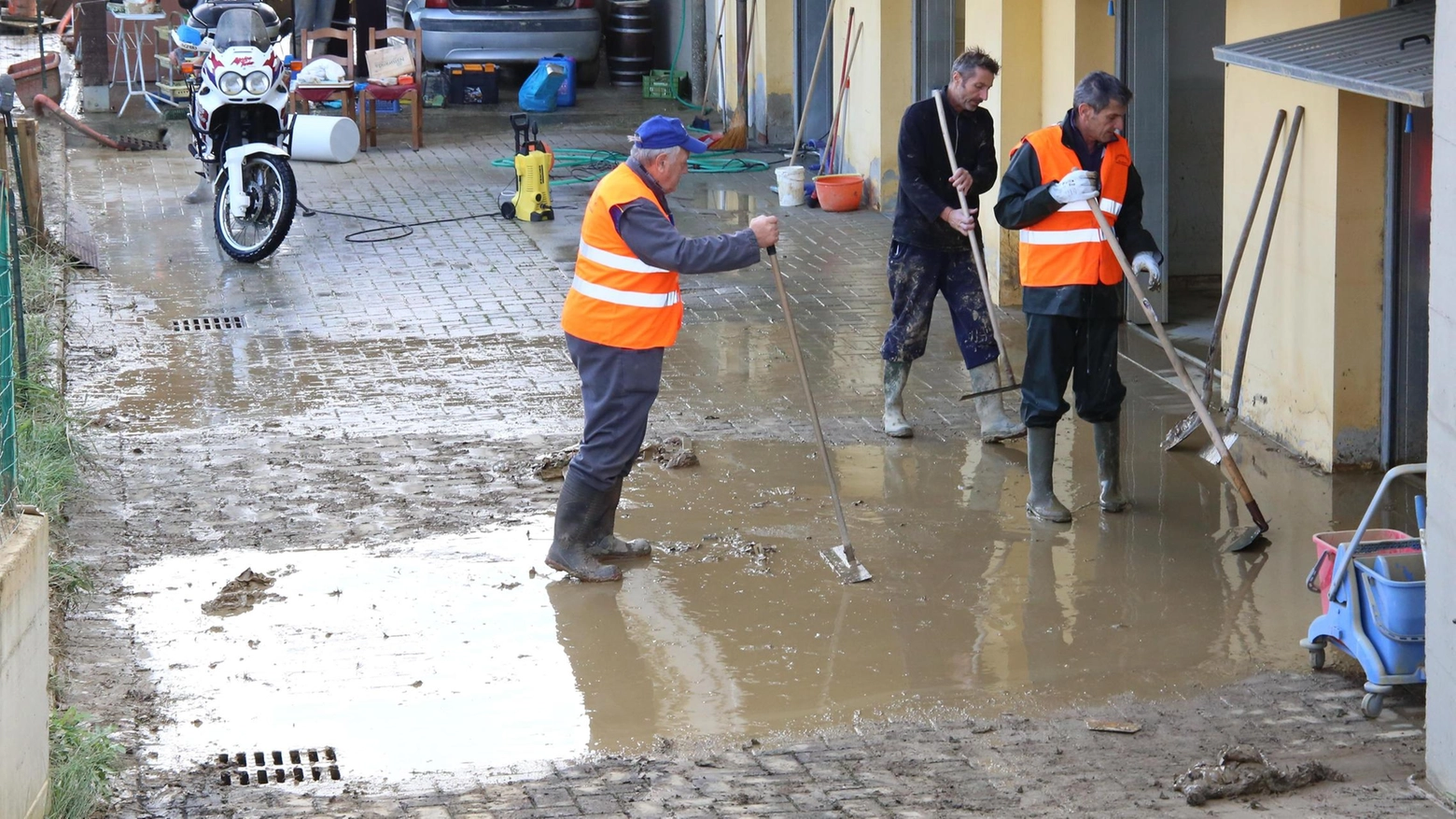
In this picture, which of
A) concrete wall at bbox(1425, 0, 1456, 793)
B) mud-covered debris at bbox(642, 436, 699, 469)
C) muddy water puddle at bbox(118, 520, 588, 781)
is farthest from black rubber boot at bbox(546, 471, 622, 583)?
concrete wall at bbox(1425, 0, 1456, 793)

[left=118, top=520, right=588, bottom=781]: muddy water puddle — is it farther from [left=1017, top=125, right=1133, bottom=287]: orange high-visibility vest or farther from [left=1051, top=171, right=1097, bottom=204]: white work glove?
[left=1051, top=171, right=1097, bottom=204]: white work glove

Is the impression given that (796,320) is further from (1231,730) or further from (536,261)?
(1231,730)

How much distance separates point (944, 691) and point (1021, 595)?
93 centimetres

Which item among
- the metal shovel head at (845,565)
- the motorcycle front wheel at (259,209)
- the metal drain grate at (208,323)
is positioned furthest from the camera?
the motorcycle front wheel at (259,209)

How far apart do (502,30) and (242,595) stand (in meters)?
16.7

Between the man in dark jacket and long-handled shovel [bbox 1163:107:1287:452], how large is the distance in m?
0.72

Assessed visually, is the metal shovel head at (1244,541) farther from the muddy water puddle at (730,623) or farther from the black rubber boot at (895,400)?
the black rubber boot at (895,400)

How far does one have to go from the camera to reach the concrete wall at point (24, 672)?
4.24 meters

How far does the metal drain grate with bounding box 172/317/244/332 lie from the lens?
10.6m

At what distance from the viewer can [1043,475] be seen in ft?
23.0

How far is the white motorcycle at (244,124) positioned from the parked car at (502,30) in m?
8.86

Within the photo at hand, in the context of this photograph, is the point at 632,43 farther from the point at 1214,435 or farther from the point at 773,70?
the point at 1214,435

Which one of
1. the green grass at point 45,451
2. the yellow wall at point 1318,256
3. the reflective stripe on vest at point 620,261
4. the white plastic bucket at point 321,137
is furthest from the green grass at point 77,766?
the white plastic bucket at point 321,137

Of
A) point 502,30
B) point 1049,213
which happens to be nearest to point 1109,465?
point 1049,213
